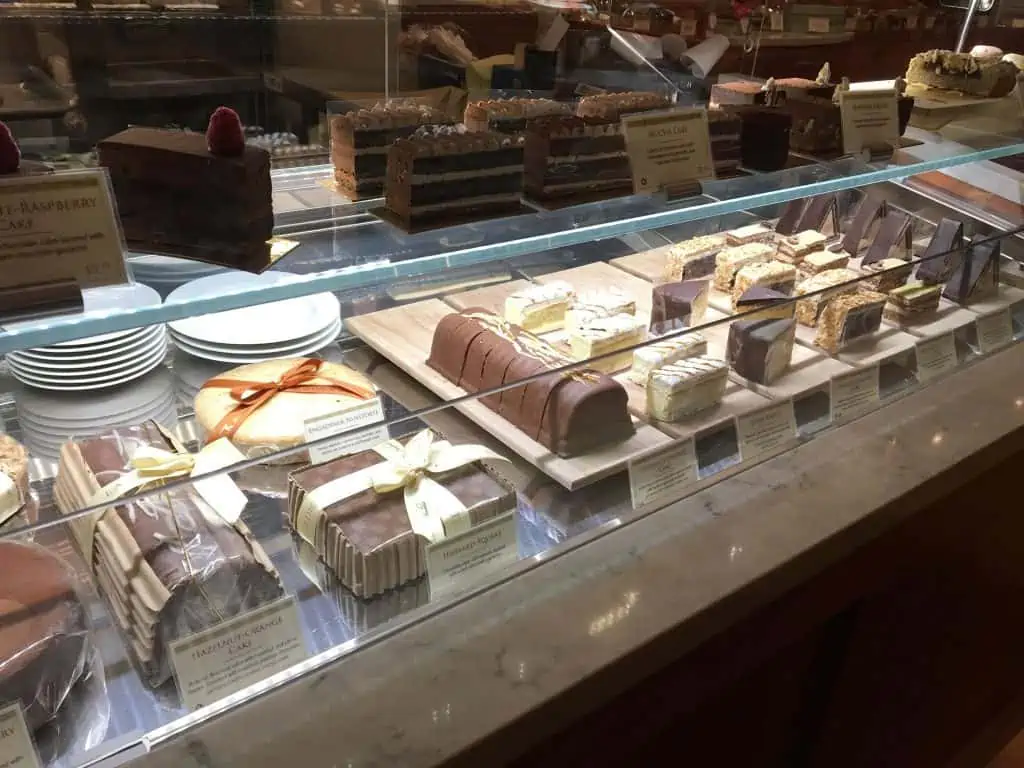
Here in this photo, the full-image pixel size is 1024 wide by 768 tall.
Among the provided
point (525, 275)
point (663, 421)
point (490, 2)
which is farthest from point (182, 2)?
point (663, 421)

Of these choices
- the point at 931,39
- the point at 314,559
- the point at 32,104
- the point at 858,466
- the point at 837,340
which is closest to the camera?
the point at 314,559

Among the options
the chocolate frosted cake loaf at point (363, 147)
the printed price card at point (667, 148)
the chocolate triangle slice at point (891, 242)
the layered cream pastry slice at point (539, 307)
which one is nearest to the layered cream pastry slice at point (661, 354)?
the layered cream pastry slice at point (539, 307)

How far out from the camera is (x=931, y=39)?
2.25 m


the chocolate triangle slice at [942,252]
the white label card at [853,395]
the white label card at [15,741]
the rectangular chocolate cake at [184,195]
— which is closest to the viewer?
the white label card at [15,741]

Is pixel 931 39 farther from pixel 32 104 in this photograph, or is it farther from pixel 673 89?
pixel 32 104

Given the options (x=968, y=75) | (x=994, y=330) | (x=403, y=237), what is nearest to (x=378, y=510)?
(x=403, y=237)

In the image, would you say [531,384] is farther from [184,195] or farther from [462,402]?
[184,195]

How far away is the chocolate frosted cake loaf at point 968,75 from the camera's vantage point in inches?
82.4

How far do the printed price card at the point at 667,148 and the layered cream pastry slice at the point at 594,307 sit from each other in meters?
0.47

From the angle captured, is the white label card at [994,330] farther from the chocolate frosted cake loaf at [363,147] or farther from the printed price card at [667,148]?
the chocolate frosted cake loaf at [363,147]

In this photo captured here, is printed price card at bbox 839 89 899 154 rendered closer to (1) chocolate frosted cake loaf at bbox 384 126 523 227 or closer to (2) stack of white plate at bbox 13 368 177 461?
(1) chocolate frosted cake loaf at bbox 384 126 523 227

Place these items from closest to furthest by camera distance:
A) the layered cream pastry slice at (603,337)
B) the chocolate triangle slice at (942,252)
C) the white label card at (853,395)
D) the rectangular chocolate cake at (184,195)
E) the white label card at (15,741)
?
1. the white label card at (15,741)
2. the rectangular chocolate cake at (184,195)
3. the white label card at (853,395)
4. the layered cream pastry slice at (603,337)
5. the chocolate triangle slice at (942,252)

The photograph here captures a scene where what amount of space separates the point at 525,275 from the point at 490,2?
58 cm

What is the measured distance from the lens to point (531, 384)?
1491 millimetres
